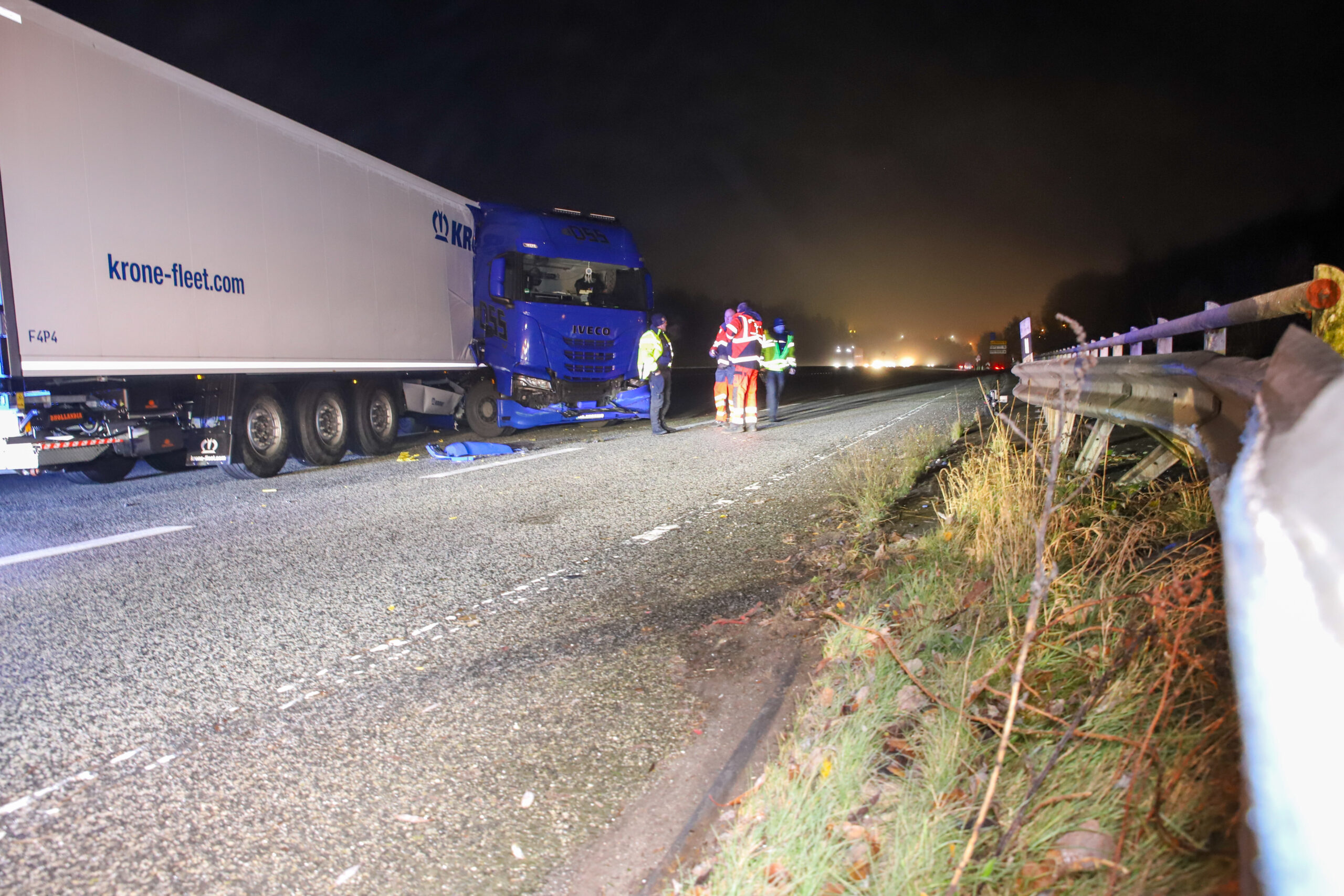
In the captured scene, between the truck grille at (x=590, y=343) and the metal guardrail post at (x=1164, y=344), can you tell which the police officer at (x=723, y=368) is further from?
the metal guardrail post at (x=1164, y=344)

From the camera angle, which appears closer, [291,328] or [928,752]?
[928,752]

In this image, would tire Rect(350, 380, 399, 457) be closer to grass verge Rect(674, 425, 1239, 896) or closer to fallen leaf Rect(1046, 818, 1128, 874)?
grass verge Rect(674, 425, 1239, 896)

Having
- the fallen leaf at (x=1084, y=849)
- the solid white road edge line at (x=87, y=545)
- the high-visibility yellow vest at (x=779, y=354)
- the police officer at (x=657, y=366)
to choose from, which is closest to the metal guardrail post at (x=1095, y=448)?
the fallen leaf at (x=1084, y=849)

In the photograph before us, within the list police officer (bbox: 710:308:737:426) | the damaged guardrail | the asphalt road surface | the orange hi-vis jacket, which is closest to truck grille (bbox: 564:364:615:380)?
police officer (bbox: 710:308:737:426)

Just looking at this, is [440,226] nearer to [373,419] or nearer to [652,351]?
[373,419]

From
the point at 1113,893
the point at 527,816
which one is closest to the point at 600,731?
the point at 527,816

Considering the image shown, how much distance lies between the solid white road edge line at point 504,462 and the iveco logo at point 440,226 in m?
4.59

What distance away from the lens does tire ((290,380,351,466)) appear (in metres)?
10.5

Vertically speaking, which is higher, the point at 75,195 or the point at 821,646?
the point at 75,195

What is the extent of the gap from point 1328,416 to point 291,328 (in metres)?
10.7

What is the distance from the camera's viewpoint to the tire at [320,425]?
1046 centimetres

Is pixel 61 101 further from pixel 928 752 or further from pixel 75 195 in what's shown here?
pixel 928 752

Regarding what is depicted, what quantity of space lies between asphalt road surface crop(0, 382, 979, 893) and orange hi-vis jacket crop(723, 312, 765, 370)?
6.03 meters

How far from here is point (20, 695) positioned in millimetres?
3162
